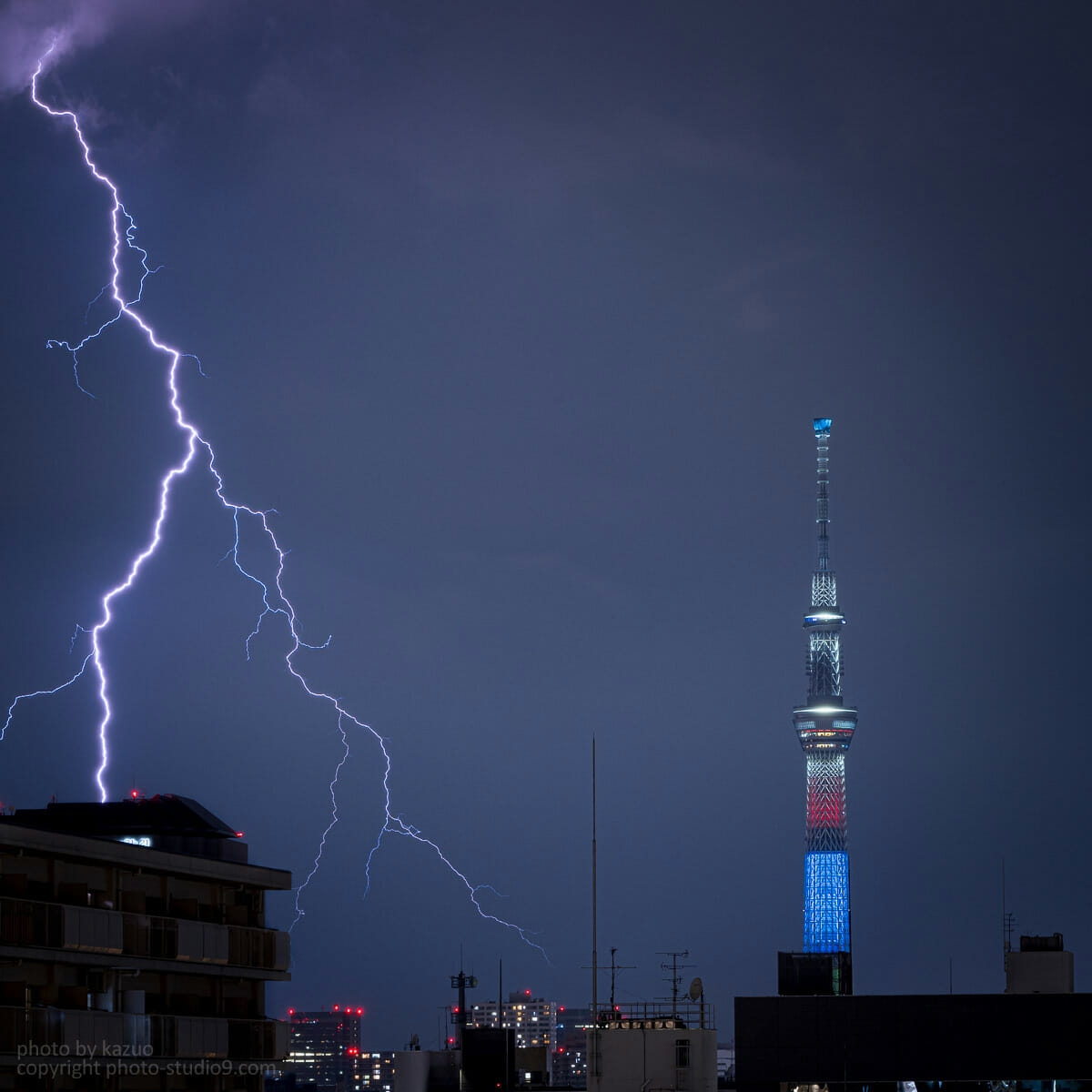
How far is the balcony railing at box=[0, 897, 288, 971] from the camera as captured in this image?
2839 centimetres

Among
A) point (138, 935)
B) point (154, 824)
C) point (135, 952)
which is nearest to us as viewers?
point (135, 952)

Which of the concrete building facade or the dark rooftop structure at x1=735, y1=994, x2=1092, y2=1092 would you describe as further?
the dark rooftop structure at x1=735, y1=994, x2=1092, y2=1092

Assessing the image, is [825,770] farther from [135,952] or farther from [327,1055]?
[135,952]

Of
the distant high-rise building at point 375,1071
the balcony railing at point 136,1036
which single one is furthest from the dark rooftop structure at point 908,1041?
the distant high-rise building at point 375,1071

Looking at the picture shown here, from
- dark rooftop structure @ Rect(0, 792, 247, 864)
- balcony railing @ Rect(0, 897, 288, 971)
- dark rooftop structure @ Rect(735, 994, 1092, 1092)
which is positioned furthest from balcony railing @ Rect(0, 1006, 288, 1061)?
dark rooftop structure @ Rect(735, 994, 1092, 1092)

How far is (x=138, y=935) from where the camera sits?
31719 mm

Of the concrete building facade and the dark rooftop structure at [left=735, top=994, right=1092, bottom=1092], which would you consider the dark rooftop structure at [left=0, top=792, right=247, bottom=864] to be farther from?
the dark rooftop structure at [left=735, top=994, right=1092, bottom=1092]

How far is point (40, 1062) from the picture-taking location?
27.9 meters

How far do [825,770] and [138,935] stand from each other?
539 feet

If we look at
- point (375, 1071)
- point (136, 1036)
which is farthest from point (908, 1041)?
point (375, 1071)

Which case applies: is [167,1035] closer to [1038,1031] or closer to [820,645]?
[1038,1031]

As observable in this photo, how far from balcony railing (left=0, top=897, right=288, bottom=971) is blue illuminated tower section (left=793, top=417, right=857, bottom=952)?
146 m

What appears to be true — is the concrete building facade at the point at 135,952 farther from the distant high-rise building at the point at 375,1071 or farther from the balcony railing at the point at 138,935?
the distant high-rise building at the point at 375,1071

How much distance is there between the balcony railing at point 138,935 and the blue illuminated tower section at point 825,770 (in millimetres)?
145960
